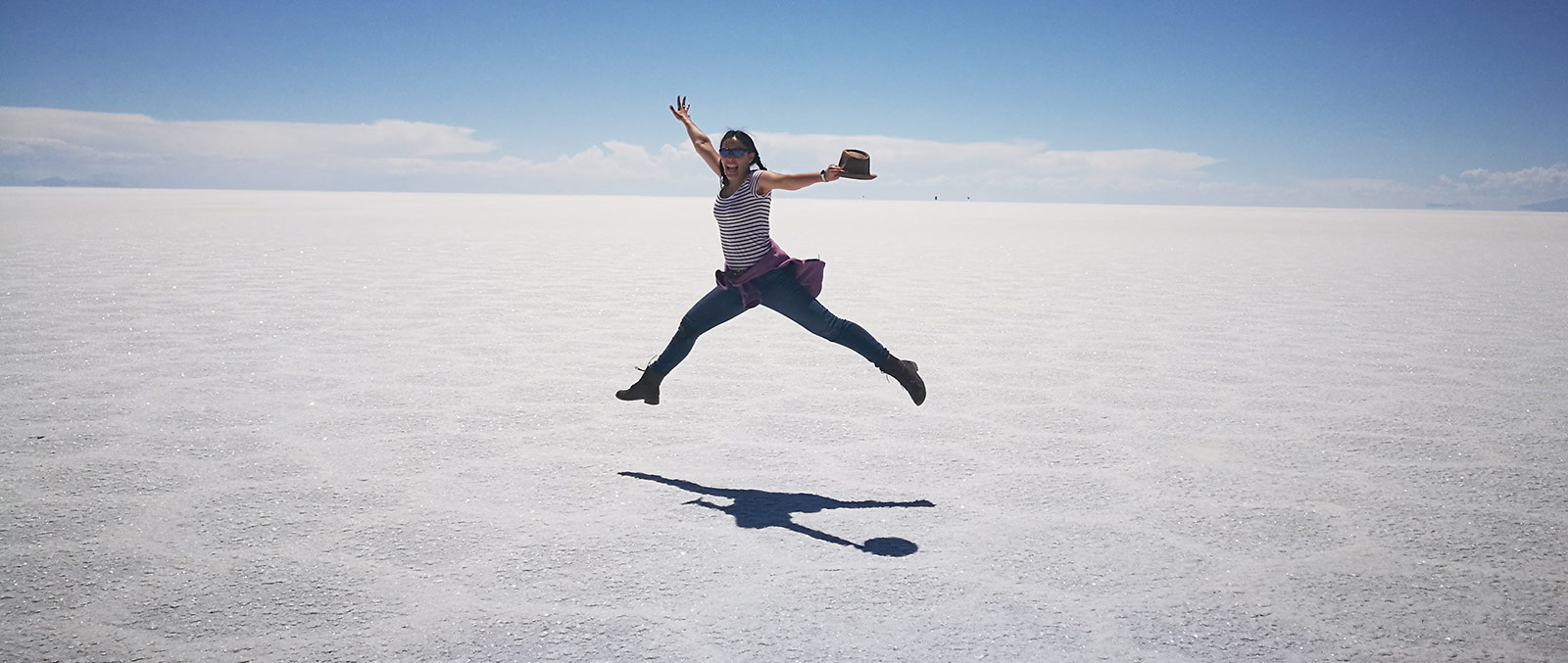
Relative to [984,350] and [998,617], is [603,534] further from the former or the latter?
[984,350]

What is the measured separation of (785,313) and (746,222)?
1.66ft

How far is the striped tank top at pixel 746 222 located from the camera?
3971mm

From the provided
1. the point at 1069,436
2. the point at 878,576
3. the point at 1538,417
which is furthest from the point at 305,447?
the point at 1538,417

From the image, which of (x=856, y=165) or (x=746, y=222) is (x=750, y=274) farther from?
(x=856, y=165)

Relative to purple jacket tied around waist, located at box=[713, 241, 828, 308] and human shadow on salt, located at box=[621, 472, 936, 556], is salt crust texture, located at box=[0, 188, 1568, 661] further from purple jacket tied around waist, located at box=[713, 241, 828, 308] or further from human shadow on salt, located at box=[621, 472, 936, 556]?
purple jacket tied around waist, located at box=[713, 241, 828, 308]

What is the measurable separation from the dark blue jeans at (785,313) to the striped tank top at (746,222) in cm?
12

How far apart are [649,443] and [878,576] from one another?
5.46 feet

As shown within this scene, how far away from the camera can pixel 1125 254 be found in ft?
57.1

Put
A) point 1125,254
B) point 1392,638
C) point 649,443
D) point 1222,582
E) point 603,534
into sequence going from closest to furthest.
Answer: point 1392,638
point 1222,582
point 603,534
point 649,443
point 1125,254

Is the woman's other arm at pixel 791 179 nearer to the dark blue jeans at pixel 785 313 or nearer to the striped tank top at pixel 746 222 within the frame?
the striped tank top at pixel 746 222

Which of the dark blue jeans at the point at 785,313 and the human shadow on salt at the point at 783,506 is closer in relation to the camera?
the human shadow on salt at the point at 783,506

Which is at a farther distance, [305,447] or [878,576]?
[305,447]

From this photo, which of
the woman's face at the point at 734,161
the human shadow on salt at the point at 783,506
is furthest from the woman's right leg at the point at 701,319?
the human shadow on salt at the point at 783,506

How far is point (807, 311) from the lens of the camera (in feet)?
13.7
